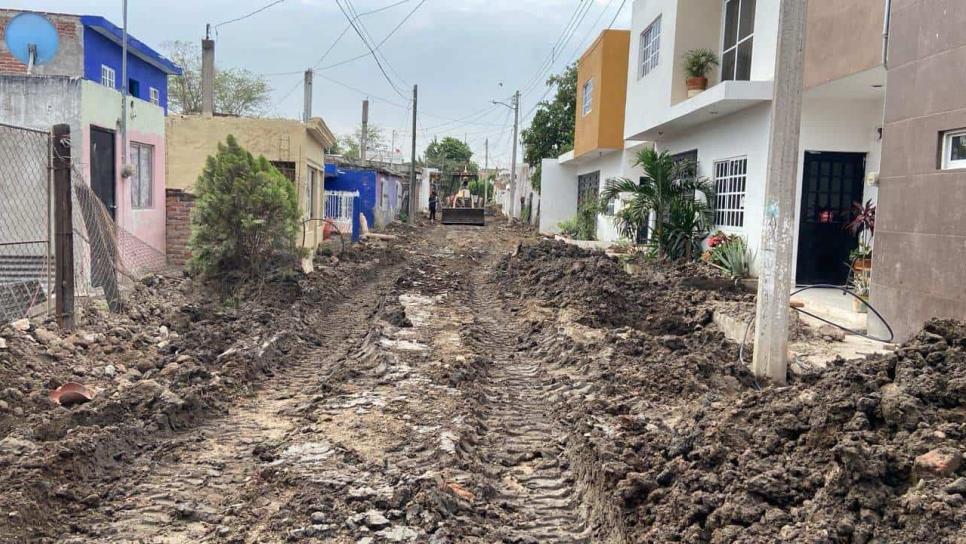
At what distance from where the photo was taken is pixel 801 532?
3.48m

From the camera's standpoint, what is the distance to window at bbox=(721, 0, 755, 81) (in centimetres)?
1421

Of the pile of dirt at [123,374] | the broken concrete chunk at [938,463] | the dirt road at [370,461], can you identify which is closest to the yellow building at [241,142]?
the pile of dirt at [123,374]

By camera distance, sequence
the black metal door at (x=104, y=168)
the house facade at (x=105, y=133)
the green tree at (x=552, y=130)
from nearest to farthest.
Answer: the house facade at (x=105, y=133) < the black metal door at (x=104, y=168) < the green tree at (x=552, y=130)

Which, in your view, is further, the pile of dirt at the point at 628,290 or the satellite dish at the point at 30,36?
the satellite dish at the point at 30,36

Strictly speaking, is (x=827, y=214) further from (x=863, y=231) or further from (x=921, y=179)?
(x=921, y=179)

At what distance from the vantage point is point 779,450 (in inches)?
174

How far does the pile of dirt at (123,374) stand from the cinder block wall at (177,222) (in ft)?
10.6

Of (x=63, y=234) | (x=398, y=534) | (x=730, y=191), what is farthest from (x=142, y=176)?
(x=398, y=534)

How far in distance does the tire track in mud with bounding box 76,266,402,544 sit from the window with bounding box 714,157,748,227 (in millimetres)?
8979

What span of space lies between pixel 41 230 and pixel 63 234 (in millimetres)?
1205

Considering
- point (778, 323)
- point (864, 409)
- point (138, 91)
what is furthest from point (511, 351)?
point (138, 91)

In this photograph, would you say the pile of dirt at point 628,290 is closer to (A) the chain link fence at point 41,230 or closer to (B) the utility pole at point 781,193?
(B) the utility pole at point 781,193

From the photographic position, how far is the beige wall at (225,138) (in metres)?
17.5

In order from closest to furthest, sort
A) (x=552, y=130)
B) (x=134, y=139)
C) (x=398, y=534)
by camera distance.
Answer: (x=398, y=534)
(x=134, y=139)
(x=552, y=130)
